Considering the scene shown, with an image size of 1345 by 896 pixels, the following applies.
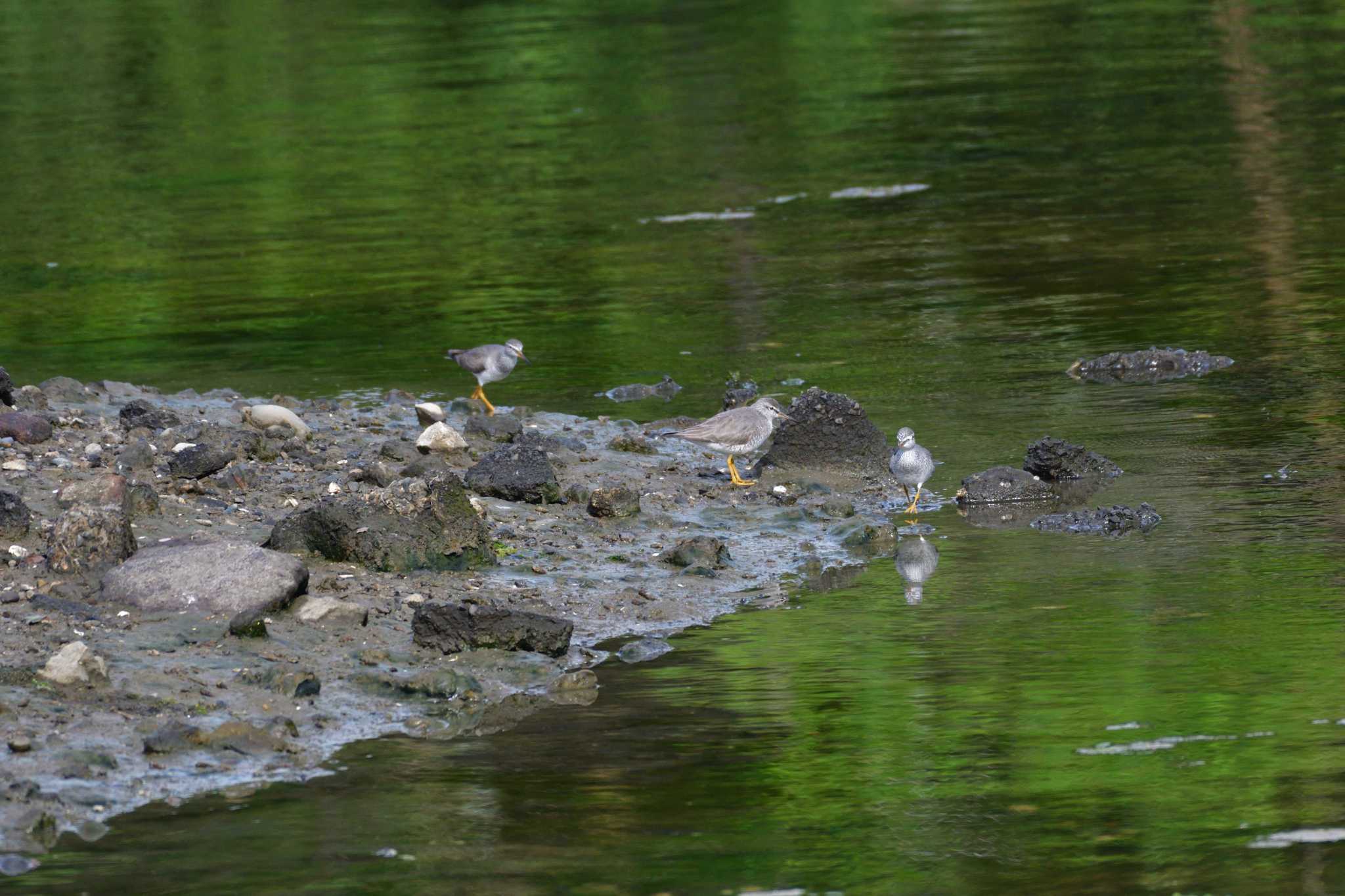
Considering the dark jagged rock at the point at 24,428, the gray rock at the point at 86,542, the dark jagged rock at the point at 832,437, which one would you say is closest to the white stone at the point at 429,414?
the dark jagged rock at the point at 832,437

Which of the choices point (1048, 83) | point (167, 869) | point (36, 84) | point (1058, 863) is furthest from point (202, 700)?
point (36, 84)

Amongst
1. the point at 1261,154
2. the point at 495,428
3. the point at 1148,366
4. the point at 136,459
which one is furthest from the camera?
the point at 1261,154

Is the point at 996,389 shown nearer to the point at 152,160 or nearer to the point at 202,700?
the point at 202,700

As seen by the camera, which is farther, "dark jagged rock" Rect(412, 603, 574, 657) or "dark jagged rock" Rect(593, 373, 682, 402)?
"dark jagged rock" Rect(593, 373, 682, 402)

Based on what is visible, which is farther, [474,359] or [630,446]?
[474,359]

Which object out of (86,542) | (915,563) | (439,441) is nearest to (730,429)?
(439,441)

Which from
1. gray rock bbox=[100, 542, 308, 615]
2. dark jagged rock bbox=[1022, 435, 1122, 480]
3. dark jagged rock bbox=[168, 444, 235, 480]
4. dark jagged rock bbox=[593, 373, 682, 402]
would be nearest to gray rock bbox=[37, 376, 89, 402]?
dark jagged rock bbox=[168, 444, 235, 480]

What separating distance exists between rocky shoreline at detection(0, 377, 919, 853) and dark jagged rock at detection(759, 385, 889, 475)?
0.05ft

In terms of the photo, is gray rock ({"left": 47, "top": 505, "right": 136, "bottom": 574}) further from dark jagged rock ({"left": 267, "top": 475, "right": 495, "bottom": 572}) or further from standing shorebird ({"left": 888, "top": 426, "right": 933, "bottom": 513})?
standing shorebird ({"left": 888, "top": 426, "right": 933, "bottom": 513})

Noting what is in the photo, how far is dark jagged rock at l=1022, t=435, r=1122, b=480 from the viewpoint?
10.7 metres

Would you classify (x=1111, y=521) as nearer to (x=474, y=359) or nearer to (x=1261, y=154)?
(x=474, y=359)

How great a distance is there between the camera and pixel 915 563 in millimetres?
9625

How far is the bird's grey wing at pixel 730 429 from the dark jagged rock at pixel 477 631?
3.22 metres

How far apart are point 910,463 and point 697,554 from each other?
5.24ft
